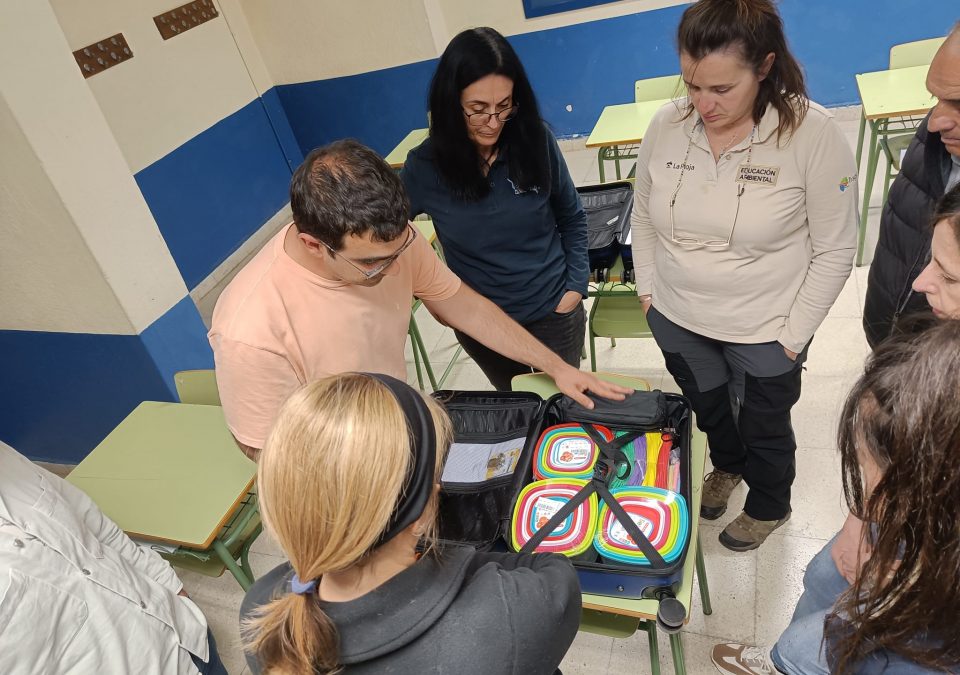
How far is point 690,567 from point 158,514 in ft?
4.99

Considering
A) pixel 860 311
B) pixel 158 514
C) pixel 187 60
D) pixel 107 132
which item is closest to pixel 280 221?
pixel 187 60

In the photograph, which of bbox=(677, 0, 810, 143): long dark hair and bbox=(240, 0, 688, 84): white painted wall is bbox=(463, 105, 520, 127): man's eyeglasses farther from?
bbox=(240, 0, 688, 84): white painted wall

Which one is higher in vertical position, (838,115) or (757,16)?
(757,16)

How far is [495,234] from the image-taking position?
5.91 feet

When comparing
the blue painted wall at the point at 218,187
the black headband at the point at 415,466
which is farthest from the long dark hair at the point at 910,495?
the blue painted wall at the point at 218,187

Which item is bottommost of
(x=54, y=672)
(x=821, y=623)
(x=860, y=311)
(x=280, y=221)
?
(x=860, y=311)

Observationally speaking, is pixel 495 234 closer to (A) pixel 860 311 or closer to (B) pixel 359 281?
(B) pixel 359 281

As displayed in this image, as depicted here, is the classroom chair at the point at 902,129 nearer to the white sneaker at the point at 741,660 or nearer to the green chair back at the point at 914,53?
the green chair back at the point at 914,53

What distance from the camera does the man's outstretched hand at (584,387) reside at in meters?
1.50

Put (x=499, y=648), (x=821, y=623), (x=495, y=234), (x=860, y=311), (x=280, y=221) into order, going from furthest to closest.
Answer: (x=280, y=221)
(x=860, y=311)
(x=495, y=234)
(x=821, y=623)
(x=499, y=648)

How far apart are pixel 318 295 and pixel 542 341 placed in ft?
3.05

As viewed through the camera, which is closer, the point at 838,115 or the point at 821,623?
the point at 821,623

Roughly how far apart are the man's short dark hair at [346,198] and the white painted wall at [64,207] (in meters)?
1.54

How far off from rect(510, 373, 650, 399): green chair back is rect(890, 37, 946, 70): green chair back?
2.98 metres
